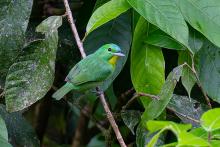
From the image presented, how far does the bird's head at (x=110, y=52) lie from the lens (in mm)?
2240

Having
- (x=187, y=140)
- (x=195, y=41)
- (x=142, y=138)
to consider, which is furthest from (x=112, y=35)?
(x=187, y=140)

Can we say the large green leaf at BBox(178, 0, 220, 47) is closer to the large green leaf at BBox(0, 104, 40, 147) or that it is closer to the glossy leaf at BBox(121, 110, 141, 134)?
the glossy leaf at BBox(121, 110, 141, 134)

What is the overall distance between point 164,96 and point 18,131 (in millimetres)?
756

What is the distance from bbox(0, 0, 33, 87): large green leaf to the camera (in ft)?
6.73

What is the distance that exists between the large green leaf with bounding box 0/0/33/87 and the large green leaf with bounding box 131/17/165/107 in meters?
0.48

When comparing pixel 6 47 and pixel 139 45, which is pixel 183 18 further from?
pixel 6 47

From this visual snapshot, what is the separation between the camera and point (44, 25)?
207 cm

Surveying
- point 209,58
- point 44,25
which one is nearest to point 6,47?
point 44,25

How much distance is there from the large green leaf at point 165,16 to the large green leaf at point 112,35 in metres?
0.40

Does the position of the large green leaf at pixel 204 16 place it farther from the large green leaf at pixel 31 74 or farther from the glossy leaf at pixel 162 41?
the large green leaf at pixel 31 74

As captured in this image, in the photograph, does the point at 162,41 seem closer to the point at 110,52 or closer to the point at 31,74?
the point at 110,52

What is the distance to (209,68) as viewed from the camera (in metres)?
2.28

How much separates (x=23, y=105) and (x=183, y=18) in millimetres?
709

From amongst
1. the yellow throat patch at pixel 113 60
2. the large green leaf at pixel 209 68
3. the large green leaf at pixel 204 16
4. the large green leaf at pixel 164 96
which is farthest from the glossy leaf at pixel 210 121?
the yellow throat patch at pixel 113 60
